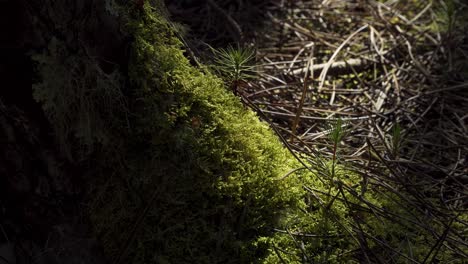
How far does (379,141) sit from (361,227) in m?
0.78

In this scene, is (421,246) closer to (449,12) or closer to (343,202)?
(343,202)

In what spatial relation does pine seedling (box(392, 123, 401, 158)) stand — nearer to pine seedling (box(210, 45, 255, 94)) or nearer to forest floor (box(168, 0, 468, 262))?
forest floor (box(168, 0, 468, 262))

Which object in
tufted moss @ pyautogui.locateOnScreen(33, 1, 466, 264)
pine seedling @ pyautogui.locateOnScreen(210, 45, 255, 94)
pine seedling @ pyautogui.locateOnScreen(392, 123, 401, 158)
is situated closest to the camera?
tufted moss @ pyautogui.locateOnScreen(33, 1, 466, 264)

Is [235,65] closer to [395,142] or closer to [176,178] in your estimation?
[176,178]

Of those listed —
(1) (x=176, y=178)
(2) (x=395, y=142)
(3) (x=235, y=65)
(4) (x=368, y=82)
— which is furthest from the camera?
(4) (x=368, y=82)

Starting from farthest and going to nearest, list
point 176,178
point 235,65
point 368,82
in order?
point 368,82, point 235,65, point 176,178

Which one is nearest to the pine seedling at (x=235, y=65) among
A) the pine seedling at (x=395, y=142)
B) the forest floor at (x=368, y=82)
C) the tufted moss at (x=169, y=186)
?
the forest floor at (x=368, y=82)

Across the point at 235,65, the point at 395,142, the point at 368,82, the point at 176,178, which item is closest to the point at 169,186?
the point at 176,178

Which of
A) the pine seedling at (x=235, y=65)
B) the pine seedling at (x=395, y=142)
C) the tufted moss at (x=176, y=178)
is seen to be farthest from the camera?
the pine seedling at (x=395, y=142)

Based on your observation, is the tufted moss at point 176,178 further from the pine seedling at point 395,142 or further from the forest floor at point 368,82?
the pine seedling at point 395,142

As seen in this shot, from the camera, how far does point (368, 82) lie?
312cm

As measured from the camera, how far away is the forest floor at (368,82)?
A: 92.0 inches

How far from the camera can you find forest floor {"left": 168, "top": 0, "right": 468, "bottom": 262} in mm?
2338

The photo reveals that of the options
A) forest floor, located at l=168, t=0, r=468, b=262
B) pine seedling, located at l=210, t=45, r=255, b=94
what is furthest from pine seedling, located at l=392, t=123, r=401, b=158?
pine seedling, located at l=210, t=45, r=255, b=94
